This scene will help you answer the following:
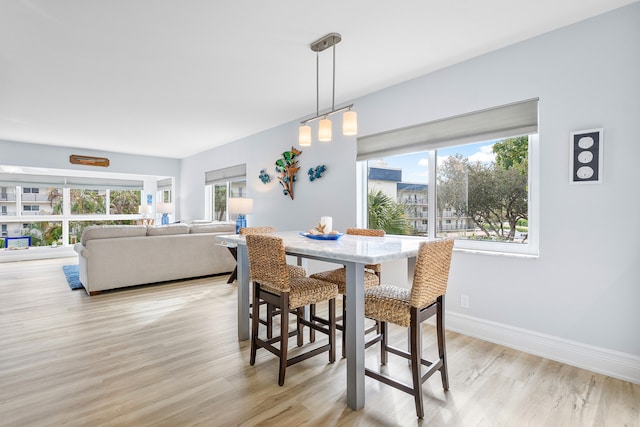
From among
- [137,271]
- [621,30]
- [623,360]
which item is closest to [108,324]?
[137,271]

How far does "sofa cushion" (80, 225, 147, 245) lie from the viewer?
4.05m

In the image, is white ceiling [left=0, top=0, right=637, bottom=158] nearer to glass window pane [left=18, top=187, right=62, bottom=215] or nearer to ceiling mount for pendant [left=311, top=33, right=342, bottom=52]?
ceiling mount for pendant [left=311, top=33, right=342, bottom=52]

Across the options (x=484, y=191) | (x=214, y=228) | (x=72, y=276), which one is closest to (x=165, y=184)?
(x=72, y=276)

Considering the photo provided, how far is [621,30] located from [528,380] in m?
2.31

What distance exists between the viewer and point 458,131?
2.96m

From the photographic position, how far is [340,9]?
2174mm

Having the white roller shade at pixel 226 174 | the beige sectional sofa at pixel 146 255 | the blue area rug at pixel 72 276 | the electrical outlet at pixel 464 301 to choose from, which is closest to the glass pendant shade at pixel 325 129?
the electrical outlet at pixel 464 301

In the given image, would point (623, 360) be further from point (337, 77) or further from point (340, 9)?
point (337, 77)

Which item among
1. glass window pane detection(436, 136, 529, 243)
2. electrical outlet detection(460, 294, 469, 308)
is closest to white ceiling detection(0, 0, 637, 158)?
glass window pane detection(436, 136, 529, 243)

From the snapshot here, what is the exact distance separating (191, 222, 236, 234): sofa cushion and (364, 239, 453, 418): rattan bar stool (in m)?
3.59

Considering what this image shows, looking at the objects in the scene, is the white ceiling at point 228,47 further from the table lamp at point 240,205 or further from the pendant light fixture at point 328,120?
the table lamp at point 240,205

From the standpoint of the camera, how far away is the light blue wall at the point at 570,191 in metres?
2.13

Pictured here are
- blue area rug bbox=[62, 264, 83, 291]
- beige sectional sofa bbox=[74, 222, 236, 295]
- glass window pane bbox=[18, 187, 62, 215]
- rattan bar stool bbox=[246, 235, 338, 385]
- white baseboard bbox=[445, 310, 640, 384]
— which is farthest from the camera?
glass window pane bbox=[18, 187, 62, 215]

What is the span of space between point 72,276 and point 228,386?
431 centimetres
